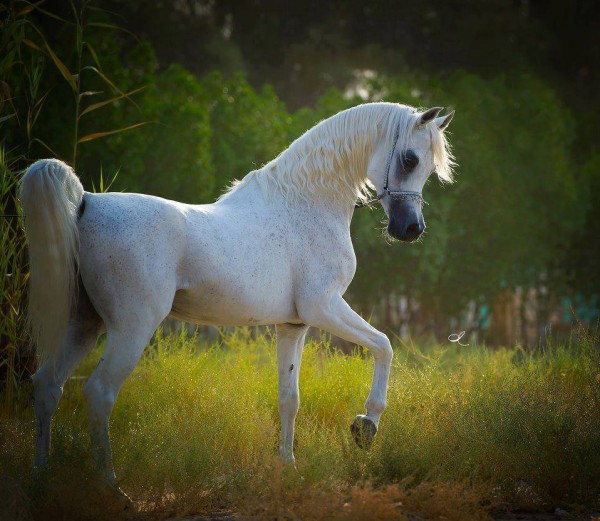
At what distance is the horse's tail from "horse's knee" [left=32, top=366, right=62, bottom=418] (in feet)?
0.62

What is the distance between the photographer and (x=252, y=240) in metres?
4.57

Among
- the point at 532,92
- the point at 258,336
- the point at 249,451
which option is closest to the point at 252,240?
the point at 249,451

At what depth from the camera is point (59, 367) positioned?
4289 millimetres

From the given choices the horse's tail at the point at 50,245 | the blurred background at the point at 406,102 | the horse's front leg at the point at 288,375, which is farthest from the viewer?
the blurred background at the point at 406,102

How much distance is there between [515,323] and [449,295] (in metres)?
2.63

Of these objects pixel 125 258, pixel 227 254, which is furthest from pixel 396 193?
pixel 125 258

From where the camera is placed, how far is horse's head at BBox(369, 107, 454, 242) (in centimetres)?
481

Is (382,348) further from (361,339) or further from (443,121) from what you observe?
(443,121)

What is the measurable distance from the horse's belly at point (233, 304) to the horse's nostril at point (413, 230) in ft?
2.70

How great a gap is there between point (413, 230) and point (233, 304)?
1.21 metres

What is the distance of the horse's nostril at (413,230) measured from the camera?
4.78 meters

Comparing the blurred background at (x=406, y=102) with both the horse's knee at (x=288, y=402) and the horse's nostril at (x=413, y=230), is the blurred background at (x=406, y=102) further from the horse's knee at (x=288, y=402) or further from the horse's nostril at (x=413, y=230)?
the horse's nostril at (x=413, y=230)

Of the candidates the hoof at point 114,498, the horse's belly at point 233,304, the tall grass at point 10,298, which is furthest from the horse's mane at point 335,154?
the hoof at point 114,498

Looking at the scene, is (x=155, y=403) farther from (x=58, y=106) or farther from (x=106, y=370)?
(x=58, y=106)
